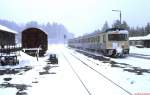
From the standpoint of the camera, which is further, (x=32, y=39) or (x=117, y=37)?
(x=32, y=39)

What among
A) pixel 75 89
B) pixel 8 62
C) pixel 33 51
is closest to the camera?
pixel 75 89

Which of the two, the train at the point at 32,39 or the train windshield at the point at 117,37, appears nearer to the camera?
the train windshield at the point at 117,37

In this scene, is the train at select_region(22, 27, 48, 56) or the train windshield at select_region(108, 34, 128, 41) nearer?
the train windshield at select_region(108, 34, 128, 41)

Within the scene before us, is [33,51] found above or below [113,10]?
below

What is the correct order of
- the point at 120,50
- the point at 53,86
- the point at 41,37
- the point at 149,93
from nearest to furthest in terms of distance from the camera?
the point at 149,93 < the point at 53,86 < the point at 120,50 < the point at 41,37

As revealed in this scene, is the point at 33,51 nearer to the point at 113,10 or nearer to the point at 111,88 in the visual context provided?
the point at 113,10

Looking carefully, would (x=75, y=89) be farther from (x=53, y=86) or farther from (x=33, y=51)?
(x=33, y=51)

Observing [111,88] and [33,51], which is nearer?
[111,88]

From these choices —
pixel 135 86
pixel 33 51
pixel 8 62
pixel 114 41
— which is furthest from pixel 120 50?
pixel 135 86

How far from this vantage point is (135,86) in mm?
12172

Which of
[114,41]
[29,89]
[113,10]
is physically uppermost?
[113,10]

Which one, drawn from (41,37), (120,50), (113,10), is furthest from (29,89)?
(113,10)

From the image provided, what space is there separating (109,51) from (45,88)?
20899 mm

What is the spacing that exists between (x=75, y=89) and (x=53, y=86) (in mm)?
1310
